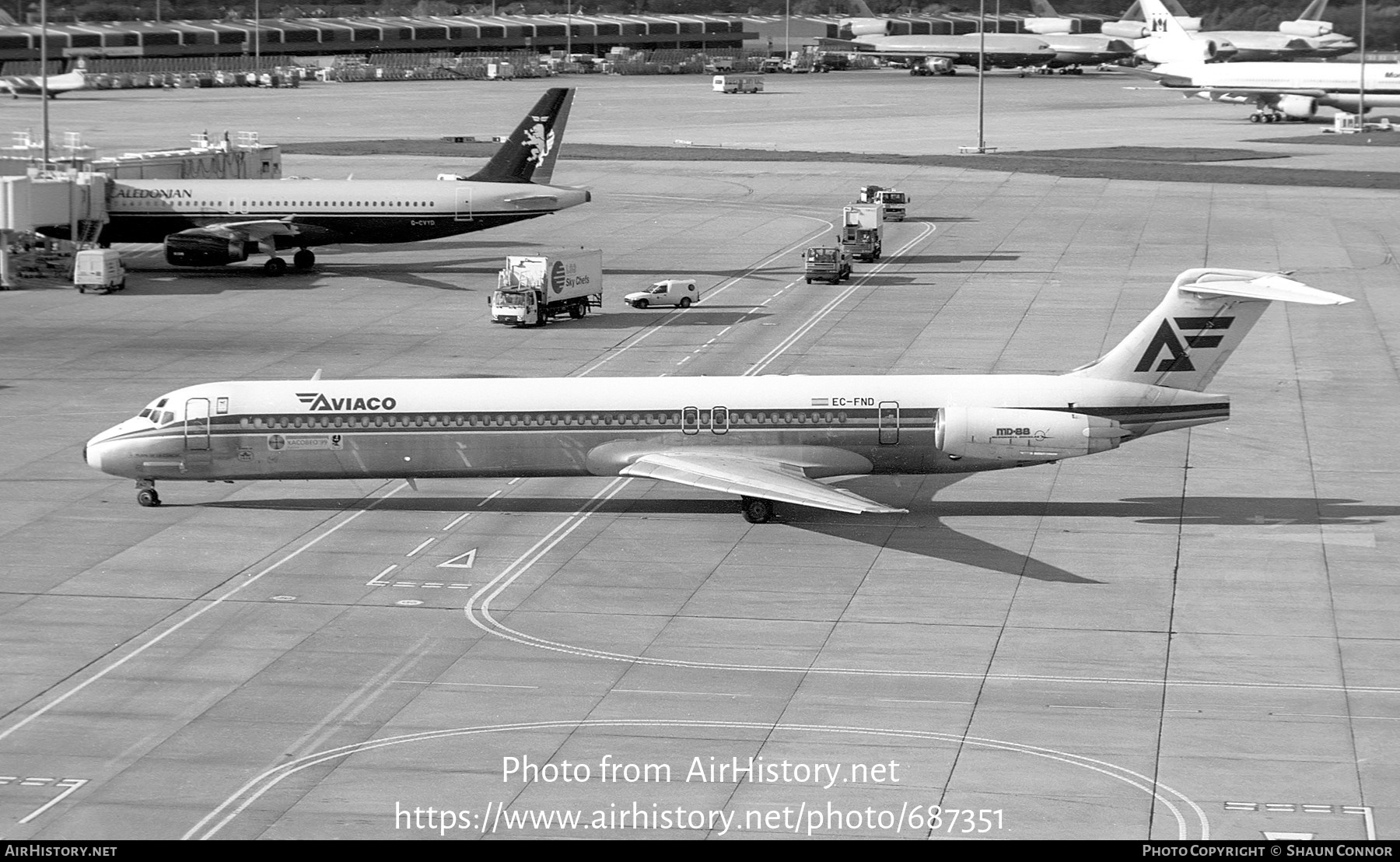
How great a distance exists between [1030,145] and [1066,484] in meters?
97.2

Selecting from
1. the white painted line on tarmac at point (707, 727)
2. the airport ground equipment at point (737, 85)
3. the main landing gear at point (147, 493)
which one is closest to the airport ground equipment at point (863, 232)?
the main landing gear at point (147, 493)

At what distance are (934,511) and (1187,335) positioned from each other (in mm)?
7142

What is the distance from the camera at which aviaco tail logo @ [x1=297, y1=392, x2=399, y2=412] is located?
4100 centimetres

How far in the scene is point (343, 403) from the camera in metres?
41.0

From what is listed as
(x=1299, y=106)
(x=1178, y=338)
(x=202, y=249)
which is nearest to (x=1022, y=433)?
(x=1178, y=338)

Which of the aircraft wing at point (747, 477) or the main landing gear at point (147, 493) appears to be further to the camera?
the main landing gear at point (147, 493)

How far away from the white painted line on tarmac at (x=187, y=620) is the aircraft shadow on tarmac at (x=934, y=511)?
1004 mm

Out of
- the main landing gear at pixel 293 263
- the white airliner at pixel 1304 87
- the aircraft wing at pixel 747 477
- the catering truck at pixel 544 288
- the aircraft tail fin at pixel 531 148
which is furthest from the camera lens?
the white airliner at pixel 1304 87

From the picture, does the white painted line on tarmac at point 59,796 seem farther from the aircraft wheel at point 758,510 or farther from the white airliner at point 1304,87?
the white airliner at point 1304,87

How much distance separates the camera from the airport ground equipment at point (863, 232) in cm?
8275

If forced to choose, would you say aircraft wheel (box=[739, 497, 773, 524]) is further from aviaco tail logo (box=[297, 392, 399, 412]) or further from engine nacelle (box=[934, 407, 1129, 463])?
aviaco tail logo (box=[297, 392, 399, 412])

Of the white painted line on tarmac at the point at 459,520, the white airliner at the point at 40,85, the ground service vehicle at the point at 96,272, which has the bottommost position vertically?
the white painted line on tarmac at the point at 459,520
